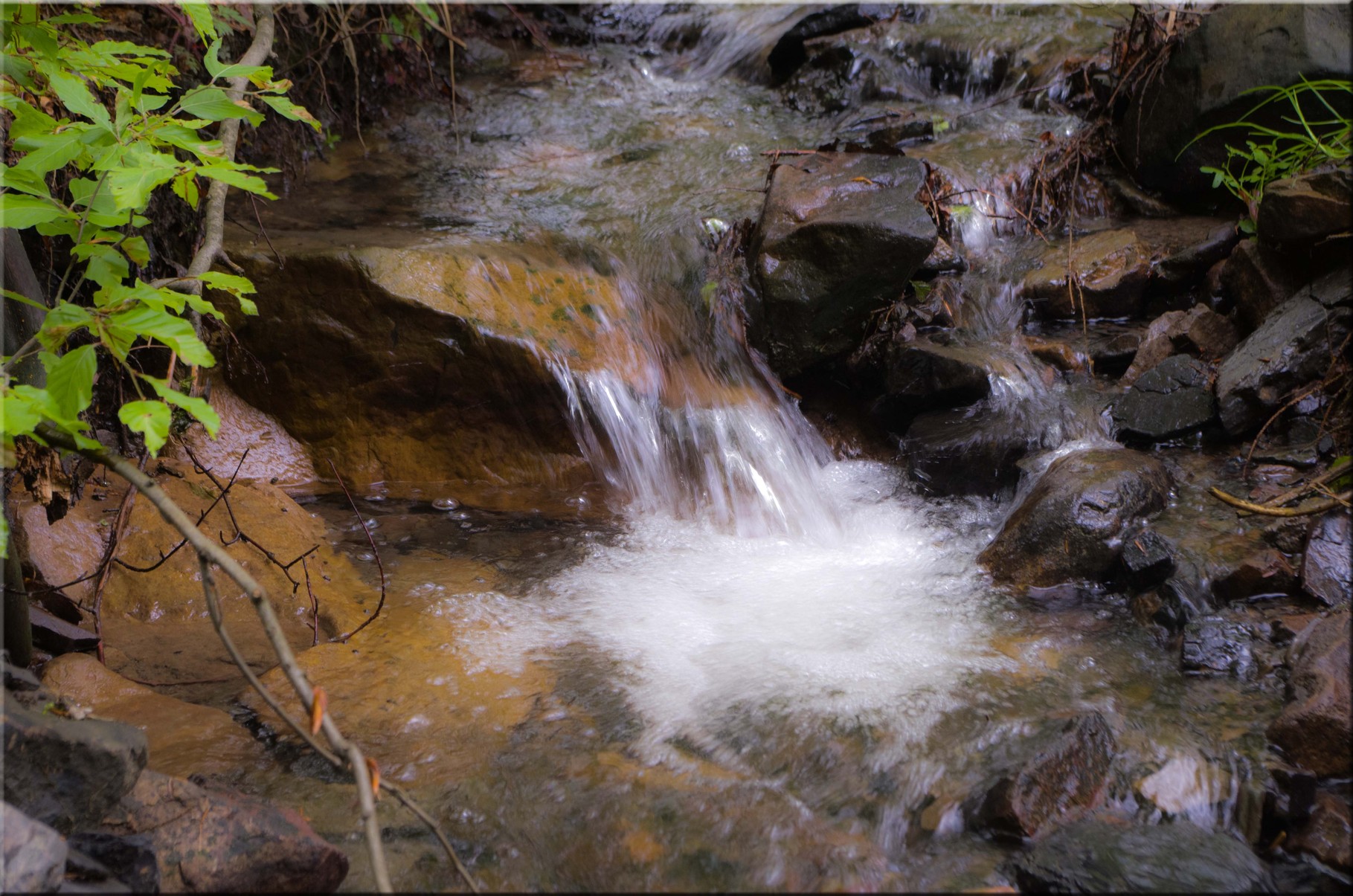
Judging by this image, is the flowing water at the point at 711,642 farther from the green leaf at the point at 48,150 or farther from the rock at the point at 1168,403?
the green leaf at the point at 48,150

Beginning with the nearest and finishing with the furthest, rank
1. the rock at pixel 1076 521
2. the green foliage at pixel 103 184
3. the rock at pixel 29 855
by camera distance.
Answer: the rock at pixel 29 855, the green foliage at pixel 103 184, the rock at pixel 1076 521

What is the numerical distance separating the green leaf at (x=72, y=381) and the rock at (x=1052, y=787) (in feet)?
7.19

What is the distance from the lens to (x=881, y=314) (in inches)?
175

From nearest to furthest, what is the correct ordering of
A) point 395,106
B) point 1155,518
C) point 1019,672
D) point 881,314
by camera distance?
point 1019,672, point 1155,518, point 881,314, point 395,106

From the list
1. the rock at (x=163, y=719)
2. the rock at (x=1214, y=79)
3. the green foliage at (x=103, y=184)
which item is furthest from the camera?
the rock at (x=1214, y=79)

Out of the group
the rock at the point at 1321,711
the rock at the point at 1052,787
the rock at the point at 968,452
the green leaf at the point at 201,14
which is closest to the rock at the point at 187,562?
the green leaf at the point at 201,14

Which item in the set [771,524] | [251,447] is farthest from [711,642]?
[251,447]

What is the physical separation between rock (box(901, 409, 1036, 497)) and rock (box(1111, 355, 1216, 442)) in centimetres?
42

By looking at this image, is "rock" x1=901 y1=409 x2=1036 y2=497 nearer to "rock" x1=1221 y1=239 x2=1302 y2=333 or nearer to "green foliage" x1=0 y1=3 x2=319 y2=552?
→ "rock" x1=1221 y1=239 x2=1302 y2=333

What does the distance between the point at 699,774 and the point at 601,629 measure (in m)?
0.89

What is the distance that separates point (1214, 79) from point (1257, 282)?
144 centimetres

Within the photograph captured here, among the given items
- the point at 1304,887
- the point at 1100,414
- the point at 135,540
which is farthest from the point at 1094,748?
the point at 135,540

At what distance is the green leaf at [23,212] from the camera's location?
188cm

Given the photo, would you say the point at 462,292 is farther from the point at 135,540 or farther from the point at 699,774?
the point at 699,774
